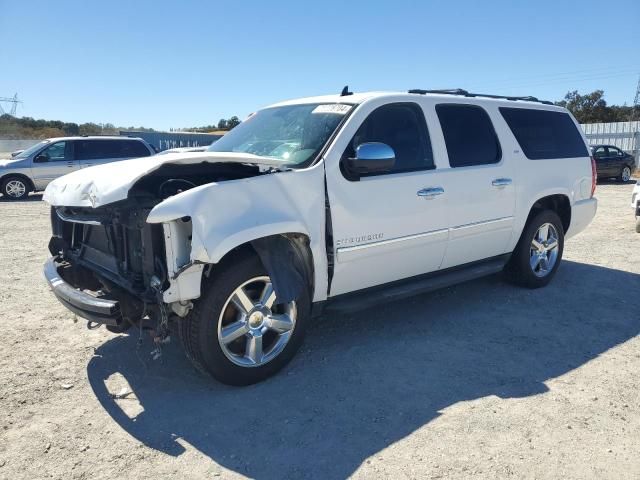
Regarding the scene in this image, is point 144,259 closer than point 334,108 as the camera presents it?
Yes

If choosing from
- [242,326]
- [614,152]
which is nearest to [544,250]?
[242,326]

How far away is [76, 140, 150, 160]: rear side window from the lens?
1480cm

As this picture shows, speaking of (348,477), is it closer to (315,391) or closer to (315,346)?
(315,391)

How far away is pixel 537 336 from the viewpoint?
445cm

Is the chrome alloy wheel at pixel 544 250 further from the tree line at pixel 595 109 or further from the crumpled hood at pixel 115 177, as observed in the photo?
the tree line at pixel 595 109

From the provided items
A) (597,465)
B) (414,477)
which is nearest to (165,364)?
(414,477)

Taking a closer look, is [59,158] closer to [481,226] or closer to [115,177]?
[115,177]

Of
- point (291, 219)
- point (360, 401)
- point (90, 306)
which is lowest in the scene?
point (360, 401)

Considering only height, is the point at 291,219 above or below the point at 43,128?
below

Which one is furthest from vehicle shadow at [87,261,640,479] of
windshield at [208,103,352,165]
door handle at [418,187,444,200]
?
windshield at [208,103,352,165]

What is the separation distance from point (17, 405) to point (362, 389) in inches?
89.7

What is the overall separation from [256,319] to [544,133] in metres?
4.01

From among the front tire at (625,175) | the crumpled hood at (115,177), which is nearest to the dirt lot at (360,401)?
the crumpled hood at (115,177)

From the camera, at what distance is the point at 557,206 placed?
5.96m
